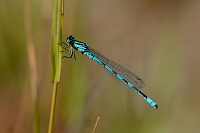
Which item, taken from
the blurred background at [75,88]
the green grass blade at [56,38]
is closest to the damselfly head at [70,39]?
the blurred background at [75,88]

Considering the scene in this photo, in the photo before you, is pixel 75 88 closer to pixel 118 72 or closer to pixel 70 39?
pixel 70 39

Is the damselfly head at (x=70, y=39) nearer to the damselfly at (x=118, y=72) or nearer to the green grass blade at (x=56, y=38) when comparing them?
the damselfly at (x=118, y=72)

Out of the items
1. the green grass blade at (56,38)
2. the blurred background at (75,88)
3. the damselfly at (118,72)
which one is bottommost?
the green grass blade at (56,38)

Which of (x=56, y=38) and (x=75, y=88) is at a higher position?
(x=75, y=88)

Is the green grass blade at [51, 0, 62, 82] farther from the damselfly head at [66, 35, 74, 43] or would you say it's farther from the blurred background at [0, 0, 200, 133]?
the damselfly head at [66, 35, 74, 43]

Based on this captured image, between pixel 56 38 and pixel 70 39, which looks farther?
pixel 70 39

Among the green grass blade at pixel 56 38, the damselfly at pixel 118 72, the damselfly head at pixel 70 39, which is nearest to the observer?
the green grass blade at pixel 56 38

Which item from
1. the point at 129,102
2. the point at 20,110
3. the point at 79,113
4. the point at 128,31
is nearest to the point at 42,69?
the point at 20,110

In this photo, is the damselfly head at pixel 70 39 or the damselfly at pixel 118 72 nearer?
the damselfly head at pixel 70 39

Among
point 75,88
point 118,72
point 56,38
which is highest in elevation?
point 118,72

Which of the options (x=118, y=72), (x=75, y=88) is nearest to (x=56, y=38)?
(x=75, y=88)

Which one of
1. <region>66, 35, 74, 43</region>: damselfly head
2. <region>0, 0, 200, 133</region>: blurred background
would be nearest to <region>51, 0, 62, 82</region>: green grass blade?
<region>0, 0, 200, 133</region>: blurred background

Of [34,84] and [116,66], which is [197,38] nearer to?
[116,66]
